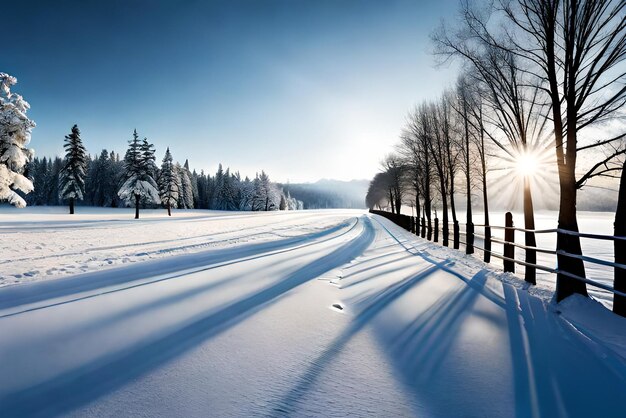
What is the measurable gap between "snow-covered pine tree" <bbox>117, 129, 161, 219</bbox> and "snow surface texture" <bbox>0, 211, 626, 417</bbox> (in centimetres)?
4255

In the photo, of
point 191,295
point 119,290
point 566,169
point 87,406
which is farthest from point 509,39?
point 119,290

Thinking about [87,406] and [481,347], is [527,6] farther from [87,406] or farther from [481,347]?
[87,406]

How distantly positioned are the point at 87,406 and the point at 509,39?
898 centimetres

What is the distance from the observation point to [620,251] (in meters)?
3.97

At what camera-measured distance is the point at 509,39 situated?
6.09m

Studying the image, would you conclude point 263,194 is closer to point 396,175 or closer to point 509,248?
point 396,175

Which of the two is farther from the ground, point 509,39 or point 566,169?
point 509,39

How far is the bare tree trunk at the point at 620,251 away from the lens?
3.96m

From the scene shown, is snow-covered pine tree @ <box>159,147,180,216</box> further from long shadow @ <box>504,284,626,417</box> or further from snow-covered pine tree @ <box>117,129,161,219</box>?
long shadow @ <box>504,284,626,417</box>

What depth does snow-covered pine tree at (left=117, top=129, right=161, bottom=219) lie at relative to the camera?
41781 mm

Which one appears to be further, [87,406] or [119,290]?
[119,290]

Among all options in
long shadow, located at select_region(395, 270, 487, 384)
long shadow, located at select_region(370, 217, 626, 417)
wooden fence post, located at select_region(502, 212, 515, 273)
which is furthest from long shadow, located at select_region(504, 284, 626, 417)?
wooden fence post, located at select_region(502, 212, 515, 273)

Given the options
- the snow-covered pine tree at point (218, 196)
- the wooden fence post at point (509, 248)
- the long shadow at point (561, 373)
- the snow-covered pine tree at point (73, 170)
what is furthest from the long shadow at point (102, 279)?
the snow-covered pine tree at point (218, 196)

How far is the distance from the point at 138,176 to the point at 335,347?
159 ft
